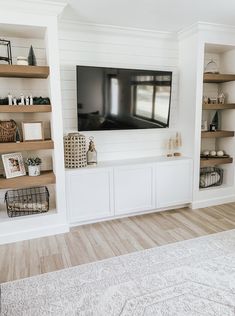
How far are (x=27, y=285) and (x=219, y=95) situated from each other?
11.7ft

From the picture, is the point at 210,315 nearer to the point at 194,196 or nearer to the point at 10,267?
the point at 10,267

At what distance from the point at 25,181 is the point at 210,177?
2721 millimetres

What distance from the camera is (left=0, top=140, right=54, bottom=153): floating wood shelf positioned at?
2631 millimetres

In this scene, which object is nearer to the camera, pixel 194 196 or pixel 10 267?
pixel 10 267

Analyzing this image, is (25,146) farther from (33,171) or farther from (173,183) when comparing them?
(173,183)

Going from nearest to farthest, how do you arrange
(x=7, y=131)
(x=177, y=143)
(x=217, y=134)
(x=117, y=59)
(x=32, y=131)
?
(x=7, y=131) → (x=32, y=131) → (x=117, y=59) → (x=217, y=134) → (x=177, y=143)

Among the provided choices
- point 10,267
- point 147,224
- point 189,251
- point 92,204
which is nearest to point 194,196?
point 147,224

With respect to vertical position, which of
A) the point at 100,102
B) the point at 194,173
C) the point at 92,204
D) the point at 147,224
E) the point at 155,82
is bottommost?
the point at 147,224

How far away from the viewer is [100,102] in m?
3.20

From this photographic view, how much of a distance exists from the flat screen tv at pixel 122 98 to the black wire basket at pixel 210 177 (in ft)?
3.30

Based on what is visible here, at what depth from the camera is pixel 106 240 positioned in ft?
9.11

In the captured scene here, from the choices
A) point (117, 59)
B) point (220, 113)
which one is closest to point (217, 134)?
point (220, 113)

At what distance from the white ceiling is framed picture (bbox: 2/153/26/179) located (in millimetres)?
1730

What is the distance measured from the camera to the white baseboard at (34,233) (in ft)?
9.00
